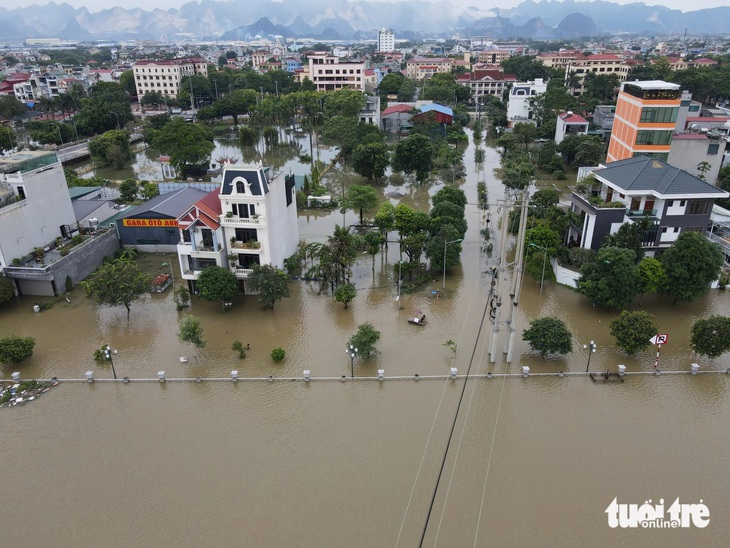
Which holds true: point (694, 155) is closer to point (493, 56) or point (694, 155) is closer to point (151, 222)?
point (151, 222)

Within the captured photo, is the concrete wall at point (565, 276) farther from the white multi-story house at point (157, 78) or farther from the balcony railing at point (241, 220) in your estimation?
the white multi-story house at point (157, 78)

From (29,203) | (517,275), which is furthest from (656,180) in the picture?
(29,203)

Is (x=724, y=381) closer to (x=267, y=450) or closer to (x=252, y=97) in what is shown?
(x=267, y=450)

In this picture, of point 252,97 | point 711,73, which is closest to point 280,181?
point 252,97

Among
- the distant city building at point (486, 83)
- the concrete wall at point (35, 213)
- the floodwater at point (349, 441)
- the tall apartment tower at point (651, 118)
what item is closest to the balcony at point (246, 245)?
the floodwater at point (349, 441)

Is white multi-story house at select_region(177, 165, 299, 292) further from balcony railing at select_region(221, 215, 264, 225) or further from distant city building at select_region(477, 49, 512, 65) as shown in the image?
distant city building at select_region(477, 49, 512, 65)

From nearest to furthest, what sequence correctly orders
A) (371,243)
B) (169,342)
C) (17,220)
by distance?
(169,342) → (17,220) → (371,243)
